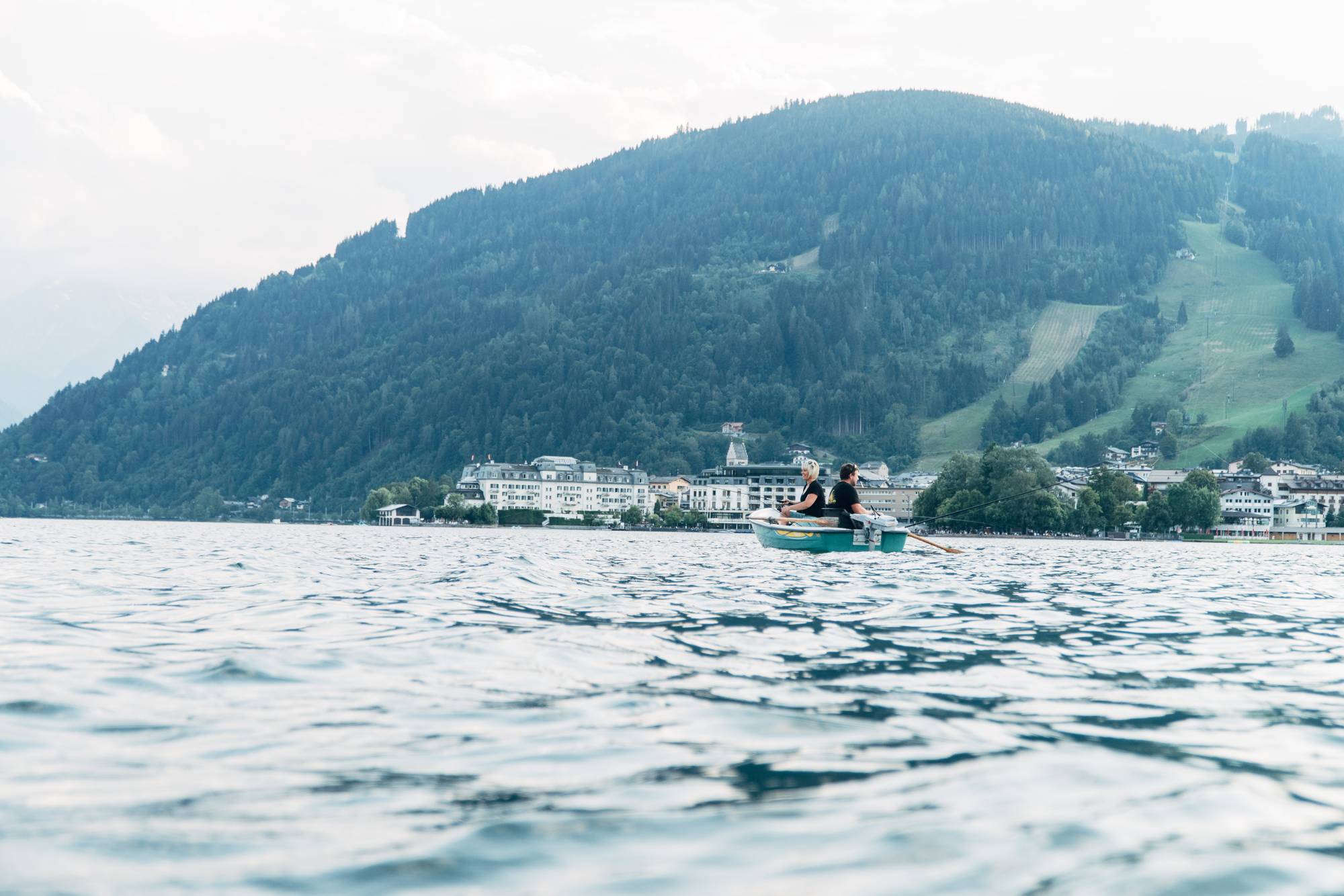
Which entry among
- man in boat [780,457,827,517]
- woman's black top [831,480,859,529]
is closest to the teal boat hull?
woman's black top [831,480,859,529]

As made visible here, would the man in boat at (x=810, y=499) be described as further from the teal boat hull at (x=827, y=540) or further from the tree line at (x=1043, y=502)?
the tree line at (x=1043, y=502)

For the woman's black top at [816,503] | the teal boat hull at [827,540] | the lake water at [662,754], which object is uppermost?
the woman's black top at [816,503]

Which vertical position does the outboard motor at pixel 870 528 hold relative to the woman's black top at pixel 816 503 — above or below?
below

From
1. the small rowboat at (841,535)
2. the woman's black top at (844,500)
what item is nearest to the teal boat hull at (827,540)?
the small rowboat at (841,535)

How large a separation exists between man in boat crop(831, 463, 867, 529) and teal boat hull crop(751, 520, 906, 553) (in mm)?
305

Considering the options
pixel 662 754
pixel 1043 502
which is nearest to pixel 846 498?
pixel 662 754

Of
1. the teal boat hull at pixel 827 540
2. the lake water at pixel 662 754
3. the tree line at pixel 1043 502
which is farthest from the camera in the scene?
the tree line at pixel 1043 502

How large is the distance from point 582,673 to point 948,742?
3850 mm

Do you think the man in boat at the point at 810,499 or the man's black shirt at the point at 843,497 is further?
the man in boat at the point at 810,499

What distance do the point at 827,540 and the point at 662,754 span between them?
27.7 m

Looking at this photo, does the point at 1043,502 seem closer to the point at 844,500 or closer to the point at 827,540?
the point at 827,540

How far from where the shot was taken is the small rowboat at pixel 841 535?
33688 mm

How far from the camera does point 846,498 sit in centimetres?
3384

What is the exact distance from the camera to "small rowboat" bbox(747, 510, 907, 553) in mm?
33688
